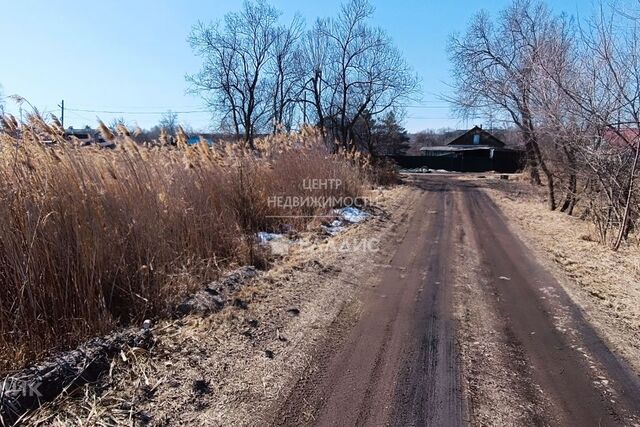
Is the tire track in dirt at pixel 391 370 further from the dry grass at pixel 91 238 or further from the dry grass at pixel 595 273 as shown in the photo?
the dry grass at pixel 91 238

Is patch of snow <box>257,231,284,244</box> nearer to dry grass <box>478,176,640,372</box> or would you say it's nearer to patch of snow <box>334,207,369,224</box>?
patch of snow <box>334,207,369,224</box>

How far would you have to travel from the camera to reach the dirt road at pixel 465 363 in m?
2.73

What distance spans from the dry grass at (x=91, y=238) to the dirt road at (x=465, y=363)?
6.46 ft

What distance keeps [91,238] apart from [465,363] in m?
3.44

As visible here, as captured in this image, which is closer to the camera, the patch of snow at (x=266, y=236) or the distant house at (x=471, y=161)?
the patch of snow at (x=266, y=236)

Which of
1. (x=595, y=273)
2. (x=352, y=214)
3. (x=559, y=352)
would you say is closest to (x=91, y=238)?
(x=559, y=352)

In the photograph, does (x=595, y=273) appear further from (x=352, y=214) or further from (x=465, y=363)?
(x=352, y=214)

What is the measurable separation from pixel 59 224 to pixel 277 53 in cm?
4106

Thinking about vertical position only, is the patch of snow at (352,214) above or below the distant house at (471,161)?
below

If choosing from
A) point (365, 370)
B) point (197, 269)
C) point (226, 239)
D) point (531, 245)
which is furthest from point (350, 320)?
point (531, 245)

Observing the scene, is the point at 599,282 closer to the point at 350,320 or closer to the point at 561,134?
the point at 350,320

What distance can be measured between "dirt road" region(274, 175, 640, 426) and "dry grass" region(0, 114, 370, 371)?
6.46ft

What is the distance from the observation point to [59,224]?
3.50 m

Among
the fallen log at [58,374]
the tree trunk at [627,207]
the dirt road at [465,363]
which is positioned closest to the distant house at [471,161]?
the tree trunk at [627,207]
